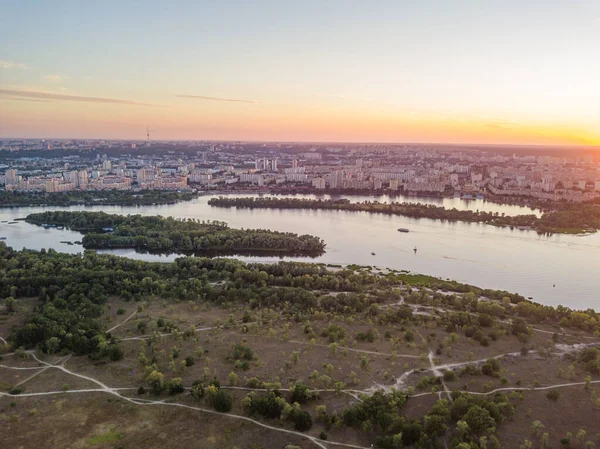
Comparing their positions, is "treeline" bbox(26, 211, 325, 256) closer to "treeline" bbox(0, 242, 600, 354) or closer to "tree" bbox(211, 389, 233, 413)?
"treeline" bbox(0, 242, 600, 354)

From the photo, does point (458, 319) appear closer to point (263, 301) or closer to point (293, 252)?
point (263, 301)

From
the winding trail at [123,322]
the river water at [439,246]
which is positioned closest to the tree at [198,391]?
the winding trail at [123,322]

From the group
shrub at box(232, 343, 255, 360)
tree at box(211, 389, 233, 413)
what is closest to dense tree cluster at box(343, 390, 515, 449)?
tree at box(211, 389, 233, 413)

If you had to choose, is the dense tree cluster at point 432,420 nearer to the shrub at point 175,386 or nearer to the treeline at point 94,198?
the shrub at point 175,386

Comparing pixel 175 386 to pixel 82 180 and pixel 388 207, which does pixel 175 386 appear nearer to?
pixel 388 207

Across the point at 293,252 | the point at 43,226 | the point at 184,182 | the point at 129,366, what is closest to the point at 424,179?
the point at 184,182

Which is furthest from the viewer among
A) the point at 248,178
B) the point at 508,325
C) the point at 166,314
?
the point at 248,178
